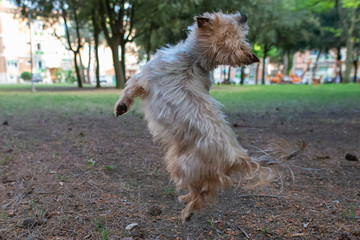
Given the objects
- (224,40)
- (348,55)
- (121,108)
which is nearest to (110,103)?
(121,108)

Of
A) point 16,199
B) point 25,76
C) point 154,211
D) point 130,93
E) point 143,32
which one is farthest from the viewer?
point 25,76

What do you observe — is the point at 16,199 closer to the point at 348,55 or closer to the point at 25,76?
the point at 348,55

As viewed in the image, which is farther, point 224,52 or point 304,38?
point 304,38

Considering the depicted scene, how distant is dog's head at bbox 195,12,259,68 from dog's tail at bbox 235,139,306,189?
770 mm

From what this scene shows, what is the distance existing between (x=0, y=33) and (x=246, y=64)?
218 ft

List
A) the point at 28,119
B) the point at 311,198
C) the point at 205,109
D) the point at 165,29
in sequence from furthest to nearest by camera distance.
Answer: the point at 165,29 → the point at 28,119 → the point at 311,198 → the point at 205,109

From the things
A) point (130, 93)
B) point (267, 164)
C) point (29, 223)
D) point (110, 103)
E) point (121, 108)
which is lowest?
point (29, 223)

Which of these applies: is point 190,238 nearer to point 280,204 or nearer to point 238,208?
point 238,208

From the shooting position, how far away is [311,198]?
11.8 feet

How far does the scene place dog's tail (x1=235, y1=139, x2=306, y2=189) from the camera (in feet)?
7.56

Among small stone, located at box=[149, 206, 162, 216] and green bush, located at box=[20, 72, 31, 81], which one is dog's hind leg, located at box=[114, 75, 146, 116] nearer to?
small stone, located at box=[149, 206, 162, 216]

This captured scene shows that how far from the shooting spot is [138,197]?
3527 mm

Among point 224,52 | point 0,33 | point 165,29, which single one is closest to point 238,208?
point 224,52

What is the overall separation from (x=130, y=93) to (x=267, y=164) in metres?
1.35
